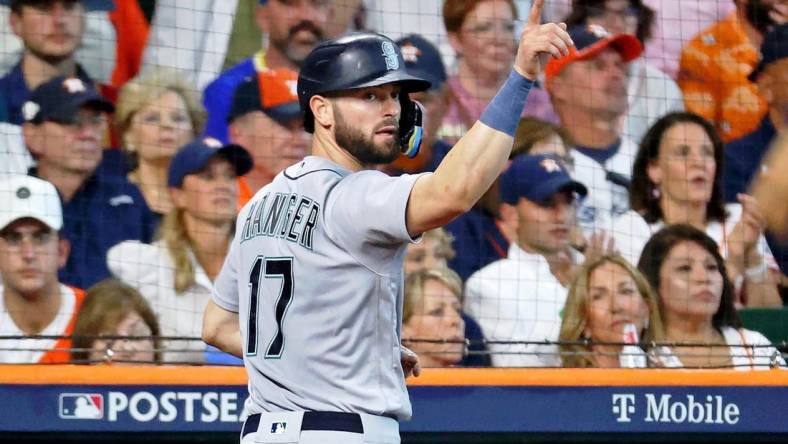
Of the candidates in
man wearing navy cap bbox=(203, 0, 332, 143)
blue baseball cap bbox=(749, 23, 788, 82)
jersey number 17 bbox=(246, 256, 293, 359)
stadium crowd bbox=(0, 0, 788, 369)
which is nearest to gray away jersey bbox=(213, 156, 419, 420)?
jersey number 17 bbox=(246, 256, 293, 359)

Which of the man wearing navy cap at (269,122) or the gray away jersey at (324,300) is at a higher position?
the man wearing navy cap at (269,122)

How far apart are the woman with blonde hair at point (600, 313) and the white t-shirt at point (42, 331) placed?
5.73 ft

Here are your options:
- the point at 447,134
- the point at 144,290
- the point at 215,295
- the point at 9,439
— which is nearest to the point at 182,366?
the point at 144,290

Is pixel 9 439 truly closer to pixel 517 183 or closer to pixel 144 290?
pixel 144 290

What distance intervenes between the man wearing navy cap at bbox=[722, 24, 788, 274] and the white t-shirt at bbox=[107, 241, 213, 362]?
83.8 inches

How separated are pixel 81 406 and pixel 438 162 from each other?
61.7 inches

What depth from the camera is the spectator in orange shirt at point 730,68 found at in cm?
522

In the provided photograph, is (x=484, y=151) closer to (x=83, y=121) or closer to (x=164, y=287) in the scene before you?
(x=164, y=287)

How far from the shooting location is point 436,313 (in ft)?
15.0

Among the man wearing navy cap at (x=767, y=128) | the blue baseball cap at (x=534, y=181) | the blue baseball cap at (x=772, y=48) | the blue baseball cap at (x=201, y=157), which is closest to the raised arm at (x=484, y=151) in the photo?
the blue baseball cap at (x=201, y=157)

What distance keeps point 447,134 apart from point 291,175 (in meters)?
2.77

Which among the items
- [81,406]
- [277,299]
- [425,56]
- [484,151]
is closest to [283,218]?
[277,299]

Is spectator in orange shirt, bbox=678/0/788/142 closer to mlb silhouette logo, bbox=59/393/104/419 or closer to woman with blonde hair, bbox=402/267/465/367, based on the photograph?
woman with blonde hair, bbox=402/267/465/367

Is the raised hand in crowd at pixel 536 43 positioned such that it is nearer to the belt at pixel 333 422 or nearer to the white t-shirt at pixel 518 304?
the belt at pixel 333 422
